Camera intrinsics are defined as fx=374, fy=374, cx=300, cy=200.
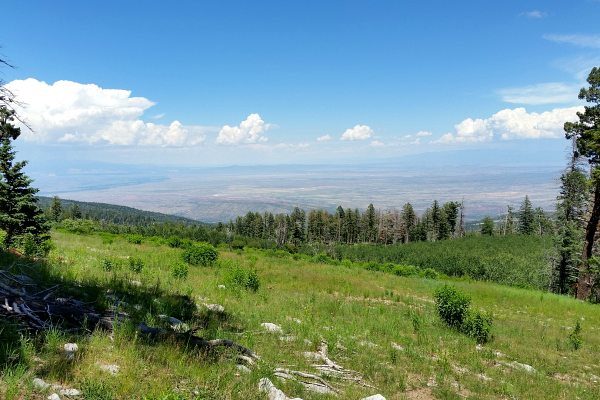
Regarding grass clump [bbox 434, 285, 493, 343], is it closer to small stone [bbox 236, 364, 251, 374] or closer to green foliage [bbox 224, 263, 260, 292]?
green foliage [bbox 224, 263, 260, 292]

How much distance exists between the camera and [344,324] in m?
11.9

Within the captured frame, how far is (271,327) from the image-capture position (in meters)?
9.85

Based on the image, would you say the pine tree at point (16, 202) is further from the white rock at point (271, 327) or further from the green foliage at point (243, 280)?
the white rock at point (271, 327)

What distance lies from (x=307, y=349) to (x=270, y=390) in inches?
123

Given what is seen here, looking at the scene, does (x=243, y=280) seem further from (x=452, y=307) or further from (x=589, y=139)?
(x=589, y=139)

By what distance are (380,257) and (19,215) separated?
2617 inches

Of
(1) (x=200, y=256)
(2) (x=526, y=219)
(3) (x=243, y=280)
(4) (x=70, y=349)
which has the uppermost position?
(4) (x=70, y=349)

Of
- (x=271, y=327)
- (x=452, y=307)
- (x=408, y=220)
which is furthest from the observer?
(x=408, y=220)

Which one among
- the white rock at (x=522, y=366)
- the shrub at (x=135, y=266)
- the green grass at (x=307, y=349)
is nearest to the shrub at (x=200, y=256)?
the green grass at (x=307, y=349)

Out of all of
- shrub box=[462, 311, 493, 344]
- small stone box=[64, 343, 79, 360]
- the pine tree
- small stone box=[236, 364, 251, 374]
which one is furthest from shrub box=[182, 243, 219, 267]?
small stone box=[64, 343, 79, 360]

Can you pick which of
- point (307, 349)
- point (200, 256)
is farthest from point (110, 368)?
point (200, 256)

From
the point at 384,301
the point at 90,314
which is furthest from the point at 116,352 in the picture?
the point at 384,301

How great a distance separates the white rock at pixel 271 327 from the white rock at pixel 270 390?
12.3ft

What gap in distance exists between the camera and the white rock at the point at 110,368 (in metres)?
5.14
